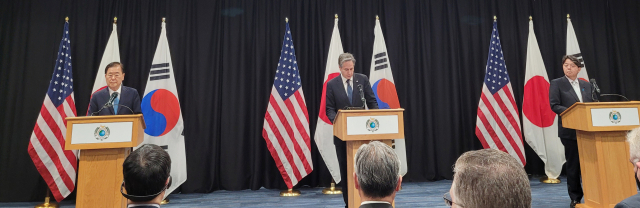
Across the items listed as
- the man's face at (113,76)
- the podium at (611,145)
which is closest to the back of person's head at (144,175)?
the man's face at (113,76)

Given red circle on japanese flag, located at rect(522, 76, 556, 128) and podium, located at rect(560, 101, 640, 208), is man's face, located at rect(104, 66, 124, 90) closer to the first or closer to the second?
podium, located at rect(560, 101, 640, 208)

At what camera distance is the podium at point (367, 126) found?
273 centimetres

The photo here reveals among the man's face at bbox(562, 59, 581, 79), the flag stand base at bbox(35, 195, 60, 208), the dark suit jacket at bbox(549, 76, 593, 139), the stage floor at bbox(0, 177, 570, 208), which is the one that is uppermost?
the man's face at bbox(562, 59, 581, 79)

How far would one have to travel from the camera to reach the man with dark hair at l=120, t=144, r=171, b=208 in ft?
3.99

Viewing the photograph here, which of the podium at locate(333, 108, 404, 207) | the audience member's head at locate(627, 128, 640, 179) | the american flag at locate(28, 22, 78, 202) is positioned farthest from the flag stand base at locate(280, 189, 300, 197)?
the audience member's head at locate(627, 128, 640, 179)

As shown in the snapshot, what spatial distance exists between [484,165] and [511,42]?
5.29 metres

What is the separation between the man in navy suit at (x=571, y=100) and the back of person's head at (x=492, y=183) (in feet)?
10.0

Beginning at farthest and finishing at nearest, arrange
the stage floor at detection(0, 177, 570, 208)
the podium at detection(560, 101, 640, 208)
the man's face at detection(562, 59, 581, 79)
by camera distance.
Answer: the stage floor at detection(0, 177, 570, 208) < the man's face at detection(562, 59, 581, 79) < the podium at detection(560, 101, 640, 208)

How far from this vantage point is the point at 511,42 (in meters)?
5.50

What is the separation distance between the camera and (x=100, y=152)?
2.60 metres

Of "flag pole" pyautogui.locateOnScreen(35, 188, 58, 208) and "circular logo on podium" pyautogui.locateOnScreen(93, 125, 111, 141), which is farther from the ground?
"circular logo on podium" pyautogui.locateOnScreen(93, 125, 111, 141)

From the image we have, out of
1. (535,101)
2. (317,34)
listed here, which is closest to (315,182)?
(317,34)

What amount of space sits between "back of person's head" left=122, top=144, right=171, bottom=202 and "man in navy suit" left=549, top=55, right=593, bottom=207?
3.45 m

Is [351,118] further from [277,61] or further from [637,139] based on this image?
[277,61]
